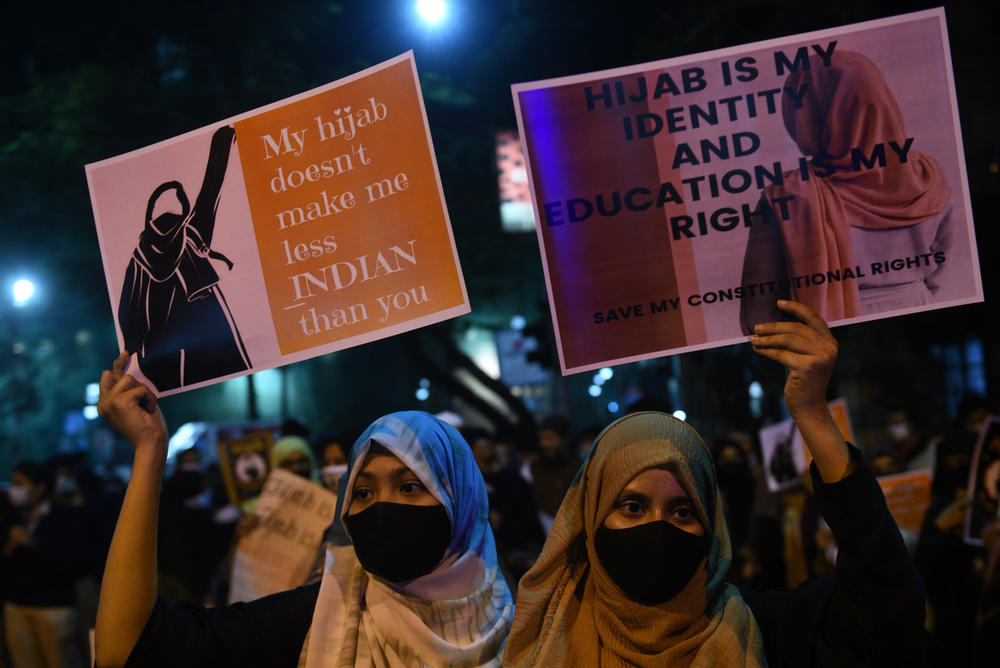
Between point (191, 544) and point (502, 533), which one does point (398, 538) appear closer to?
point (502, 533)

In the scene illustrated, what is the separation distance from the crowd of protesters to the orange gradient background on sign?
84.1 inches

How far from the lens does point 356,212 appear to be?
8.73 feet

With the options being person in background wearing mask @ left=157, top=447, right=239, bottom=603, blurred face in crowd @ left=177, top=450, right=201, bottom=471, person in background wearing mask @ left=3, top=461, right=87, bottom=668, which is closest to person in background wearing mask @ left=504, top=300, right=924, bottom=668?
person in background wearing mask @ left=157, top=447, right=239, bottom=603

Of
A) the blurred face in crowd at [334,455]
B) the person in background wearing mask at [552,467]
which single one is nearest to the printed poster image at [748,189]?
the blurred face in crowd at [334,455]

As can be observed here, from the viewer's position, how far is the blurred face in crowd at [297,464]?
5402mm

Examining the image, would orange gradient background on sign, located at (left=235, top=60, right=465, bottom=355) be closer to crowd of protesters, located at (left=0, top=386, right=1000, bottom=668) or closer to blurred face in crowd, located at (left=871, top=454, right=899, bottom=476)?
crowd of protesters, located at (left=0, top=386, right=1000, bottom=668)

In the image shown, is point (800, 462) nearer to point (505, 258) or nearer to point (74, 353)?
point (505, 258)

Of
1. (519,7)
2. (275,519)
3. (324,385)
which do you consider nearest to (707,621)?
(275,519)

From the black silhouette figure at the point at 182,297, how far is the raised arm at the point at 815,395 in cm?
159

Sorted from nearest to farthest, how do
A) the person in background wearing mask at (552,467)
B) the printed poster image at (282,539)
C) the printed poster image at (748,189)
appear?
the printed poster image at (748,189) → the printed poster image at (282,539) → the person in background wearing mask at (552,467)

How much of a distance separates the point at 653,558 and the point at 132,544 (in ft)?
4.29

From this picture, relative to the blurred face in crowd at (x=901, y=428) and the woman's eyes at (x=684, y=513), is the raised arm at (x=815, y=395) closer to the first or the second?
the woman's eyes at (x=684, y=513)

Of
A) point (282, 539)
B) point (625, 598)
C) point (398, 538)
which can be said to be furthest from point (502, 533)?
point (625, 598)

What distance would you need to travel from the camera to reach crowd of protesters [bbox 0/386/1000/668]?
18.2ft
